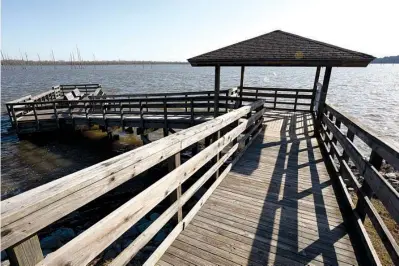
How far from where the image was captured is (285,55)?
24.5ft

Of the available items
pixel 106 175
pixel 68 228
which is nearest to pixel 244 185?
pixel 106 175

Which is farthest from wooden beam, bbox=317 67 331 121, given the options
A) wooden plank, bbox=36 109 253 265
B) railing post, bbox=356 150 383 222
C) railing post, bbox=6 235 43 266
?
railing post, bbox=6 235 43 266

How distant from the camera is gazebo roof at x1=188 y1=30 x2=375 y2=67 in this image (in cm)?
669

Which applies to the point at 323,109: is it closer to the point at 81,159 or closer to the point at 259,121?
the point at 259,121

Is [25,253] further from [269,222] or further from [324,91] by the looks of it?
[324,91]

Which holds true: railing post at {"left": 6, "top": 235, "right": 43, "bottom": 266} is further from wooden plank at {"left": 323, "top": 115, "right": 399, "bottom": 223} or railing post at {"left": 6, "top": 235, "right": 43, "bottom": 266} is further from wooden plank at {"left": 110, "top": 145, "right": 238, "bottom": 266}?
wooden plank at {"left": 323, "top": 115, "right": 399, "bottom": 223}

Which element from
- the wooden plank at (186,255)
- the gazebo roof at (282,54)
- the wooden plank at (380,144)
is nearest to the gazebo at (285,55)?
the gazebo roof at (282,54)

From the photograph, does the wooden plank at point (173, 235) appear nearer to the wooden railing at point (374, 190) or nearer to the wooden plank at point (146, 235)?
the wooden plank at point (146, 235)

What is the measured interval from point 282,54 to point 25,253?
813 centimetres

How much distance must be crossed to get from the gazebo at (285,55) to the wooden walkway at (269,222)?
130 inches

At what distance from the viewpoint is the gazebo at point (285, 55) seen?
672cm

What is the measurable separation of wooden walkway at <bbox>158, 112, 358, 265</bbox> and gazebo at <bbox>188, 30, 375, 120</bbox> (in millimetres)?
3310

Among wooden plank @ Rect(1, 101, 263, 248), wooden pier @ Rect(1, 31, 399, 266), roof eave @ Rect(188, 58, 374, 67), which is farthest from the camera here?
roof eave @ Rect(188, 58, 374, 67)

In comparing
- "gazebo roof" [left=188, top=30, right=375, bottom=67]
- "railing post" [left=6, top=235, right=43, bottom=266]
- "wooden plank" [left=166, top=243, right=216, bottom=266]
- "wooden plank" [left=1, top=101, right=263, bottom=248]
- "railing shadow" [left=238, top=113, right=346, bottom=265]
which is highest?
"gazebo roof" [left=188, top=30, right=375, bottom=67]
